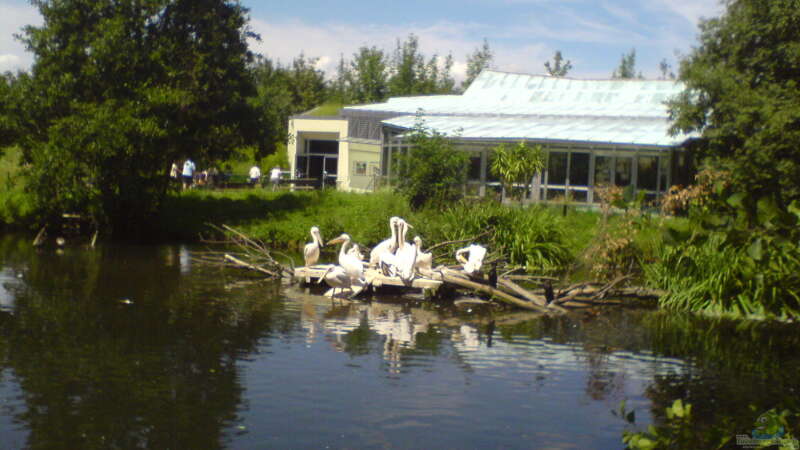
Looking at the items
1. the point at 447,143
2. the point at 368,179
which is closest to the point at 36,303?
the point at 447,143

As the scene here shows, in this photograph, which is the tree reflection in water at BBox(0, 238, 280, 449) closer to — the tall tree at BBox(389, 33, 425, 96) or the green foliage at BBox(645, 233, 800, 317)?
the green foliage at BBox(645, 233, 800, 317)

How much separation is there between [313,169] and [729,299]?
39.0 m

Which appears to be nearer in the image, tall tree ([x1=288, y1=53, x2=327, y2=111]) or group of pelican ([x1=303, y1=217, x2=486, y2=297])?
group of pelican ([x1=303, y1=217, x2=486, y2=297])

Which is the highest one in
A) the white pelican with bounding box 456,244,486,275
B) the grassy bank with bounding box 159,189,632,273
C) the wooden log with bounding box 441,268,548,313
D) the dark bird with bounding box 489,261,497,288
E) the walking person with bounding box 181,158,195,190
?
the walking person with bounding box 181,158,195,190

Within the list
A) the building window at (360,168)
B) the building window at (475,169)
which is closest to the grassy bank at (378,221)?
the building window at (475,169)

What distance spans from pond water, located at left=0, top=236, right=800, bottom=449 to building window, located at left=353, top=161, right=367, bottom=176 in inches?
1146

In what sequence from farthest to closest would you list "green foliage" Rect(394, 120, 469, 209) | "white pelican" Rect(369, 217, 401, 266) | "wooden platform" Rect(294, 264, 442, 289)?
"green foliage" Rect(394, 120, 469, 209), "white pelican" Rect(369, 217, 401, 266), "wooden platform" Rect(294, 264, 442, 289)

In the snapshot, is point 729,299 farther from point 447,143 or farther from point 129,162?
point 129,162

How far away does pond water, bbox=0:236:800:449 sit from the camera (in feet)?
28.5

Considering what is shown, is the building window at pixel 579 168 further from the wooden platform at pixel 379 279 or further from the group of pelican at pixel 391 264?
the wooden platform at pixel 379 279

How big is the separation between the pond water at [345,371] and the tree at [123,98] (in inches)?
327

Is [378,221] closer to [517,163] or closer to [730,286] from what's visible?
[517,163]

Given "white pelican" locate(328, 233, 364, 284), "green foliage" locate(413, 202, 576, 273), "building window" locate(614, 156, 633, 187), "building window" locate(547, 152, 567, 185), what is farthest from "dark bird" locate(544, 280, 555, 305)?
"building window" locate(547, 152, 567, 185)

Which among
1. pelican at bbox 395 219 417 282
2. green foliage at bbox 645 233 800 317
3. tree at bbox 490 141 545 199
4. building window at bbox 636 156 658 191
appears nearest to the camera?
green foliage at bbox 645 233 800 317
